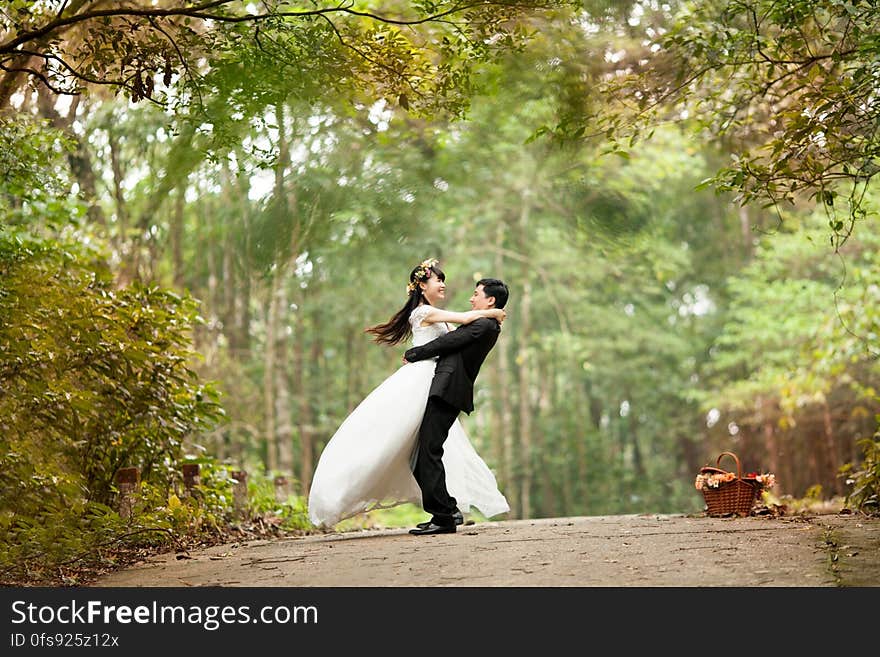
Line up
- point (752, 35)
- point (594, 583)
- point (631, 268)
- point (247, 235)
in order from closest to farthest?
point (594, 583), point (752, 35), point (247, 235), point (631, 268)

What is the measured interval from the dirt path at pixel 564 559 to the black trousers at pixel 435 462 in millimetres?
225

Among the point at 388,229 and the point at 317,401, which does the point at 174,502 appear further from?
the point at 317,401

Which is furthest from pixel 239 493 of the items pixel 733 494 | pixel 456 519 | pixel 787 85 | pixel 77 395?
pixel 787 85

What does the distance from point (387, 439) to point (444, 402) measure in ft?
1.76

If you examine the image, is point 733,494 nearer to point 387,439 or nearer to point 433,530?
point 433,530

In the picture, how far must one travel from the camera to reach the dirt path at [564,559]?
205 inches

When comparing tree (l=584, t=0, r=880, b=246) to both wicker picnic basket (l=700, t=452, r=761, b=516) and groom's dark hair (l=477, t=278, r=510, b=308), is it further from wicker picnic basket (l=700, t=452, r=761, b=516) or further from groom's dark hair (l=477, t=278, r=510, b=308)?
wicker picnic basket (l=700, t=452, r=761, b=516)

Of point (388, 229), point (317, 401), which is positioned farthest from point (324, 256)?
point (317, 401)

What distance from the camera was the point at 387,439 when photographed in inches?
301

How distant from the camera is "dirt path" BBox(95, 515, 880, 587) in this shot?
522 cm

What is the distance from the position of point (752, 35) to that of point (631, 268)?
1830 cm

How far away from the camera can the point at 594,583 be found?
16.9 ft

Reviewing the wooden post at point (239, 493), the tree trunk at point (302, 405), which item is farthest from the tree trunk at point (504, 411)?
the wooden post at point (239, 493)

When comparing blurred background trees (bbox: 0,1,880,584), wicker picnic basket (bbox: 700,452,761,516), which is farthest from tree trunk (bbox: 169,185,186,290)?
wicker picnic basket (bbox: 700,452,761,516)
